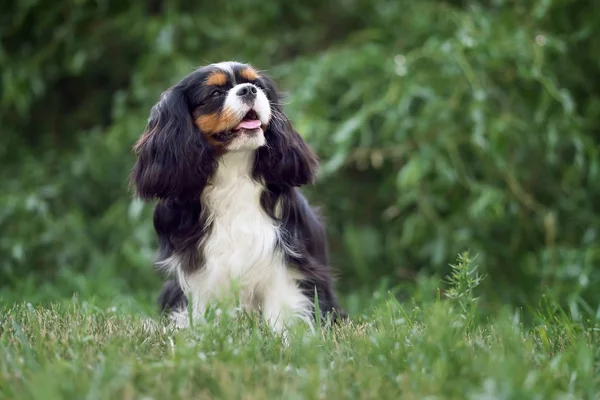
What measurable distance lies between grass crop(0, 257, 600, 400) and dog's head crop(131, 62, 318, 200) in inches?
29.6

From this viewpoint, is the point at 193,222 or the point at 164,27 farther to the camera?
the point at 164,27

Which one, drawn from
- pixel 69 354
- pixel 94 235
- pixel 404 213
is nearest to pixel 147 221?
pixel 94 235

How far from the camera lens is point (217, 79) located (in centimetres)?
327

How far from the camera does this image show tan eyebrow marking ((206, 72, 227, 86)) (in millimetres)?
3275

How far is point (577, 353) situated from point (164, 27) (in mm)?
3891

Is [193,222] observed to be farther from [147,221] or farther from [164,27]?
[164,27]

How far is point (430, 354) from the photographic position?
6.89 feet

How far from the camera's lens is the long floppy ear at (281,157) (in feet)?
10.9

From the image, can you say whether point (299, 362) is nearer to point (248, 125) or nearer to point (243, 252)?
point (243, 252)

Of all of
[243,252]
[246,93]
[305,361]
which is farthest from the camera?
[243,252]

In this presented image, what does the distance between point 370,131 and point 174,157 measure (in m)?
2.15

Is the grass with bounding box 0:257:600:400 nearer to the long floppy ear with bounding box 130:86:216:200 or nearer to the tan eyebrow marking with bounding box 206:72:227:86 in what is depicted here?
the long floppy ear with bounding box 130:86:216:200

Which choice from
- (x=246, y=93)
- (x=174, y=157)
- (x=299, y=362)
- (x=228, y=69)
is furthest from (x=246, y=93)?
(x=299, y=362)

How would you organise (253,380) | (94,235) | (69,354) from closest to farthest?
(253,380)
(69,354)
(94,235)
